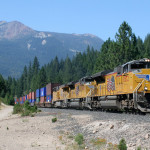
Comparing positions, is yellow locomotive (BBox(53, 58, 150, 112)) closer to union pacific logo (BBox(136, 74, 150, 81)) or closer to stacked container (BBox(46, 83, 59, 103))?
union pacific logo (BBox(136, 74, 150, 81))

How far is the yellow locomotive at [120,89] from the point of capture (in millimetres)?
19203

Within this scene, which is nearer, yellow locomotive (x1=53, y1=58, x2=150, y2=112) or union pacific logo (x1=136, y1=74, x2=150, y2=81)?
yellow locomotive (x1=53, y1=58, x2=150, y2=112)

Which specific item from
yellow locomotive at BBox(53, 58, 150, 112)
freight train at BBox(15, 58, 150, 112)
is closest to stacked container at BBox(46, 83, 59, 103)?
freight train at BBox(15, 58, 150, 112)

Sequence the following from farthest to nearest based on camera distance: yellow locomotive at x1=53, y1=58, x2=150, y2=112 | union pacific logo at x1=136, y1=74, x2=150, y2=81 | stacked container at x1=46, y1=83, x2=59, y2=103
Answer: stacked container at x1=46, y1=83, x2=59, y2=103 → union pacific logo at x1=136, y1=74, x2=150, y2=81 → yellow locomotive at x1=53, y1=58, x2=150, y2=112

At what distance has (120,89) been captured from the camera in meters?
22.4

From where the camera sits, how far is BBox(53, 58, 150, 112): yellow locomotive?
19.2m

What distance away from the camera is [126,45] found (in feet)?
203

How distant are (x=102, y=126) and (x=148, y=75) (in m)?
6.22

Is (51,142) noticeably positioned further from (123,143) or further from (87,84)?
(87,84)

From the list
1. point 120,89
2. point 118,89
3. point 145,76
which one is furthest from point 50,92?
point 145,76

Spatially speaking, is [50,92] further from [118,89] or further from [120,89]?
[120,89]

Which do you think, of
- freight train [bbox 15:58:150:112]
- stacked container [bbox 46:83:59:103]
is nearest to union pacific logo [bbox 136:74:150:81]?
freight train [bbox 15:58:150:112]

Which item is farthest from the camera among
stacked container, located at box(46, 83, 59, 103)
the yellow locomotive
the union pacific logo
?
stacked container, located at box(46, 83, 59, 103)

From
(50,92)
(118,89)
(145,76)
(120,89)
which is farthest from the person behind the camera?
(50,92)
